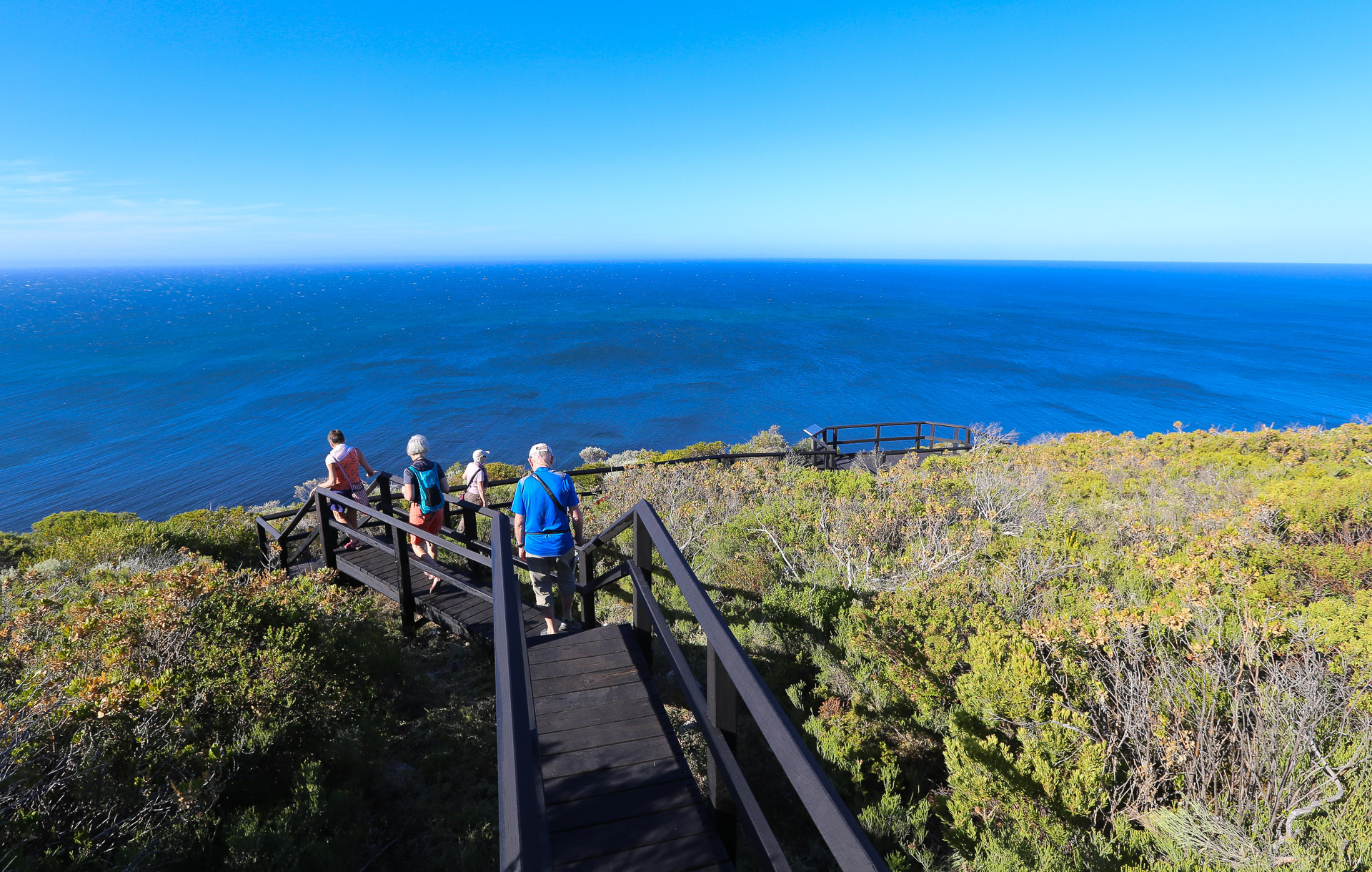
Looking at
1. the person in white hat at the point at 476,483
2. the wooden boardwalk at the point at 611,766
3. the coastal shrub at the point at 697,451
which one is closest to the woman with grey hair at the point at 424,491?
the person in white hat at the point at 476,483

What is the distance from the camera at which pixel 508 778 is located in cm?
138

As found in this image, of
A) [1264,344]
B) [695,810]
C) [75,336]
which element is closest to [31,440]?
[695,810]

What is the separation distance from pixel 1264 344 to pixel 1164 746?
278ft

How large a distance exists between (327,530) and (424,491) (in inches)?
49.8

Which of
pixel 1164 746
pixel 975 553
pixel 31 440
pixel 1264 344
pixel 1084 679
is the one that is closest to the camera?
pixel 1164 746

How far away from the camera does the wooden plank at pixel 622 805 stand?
8.50ft

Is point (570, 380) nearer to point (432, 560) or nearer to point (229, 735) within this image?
point (432, 560)

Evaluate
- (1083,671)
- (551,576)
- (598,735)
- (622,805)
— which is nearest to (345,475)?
(551,576)

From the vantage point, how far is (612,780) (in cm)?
281

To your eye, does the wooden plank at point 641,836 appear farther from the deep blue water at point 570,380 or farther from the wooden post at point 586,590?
the deep blue water at point 570,380

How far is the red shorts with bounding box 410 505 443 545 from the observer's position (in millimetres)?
6097

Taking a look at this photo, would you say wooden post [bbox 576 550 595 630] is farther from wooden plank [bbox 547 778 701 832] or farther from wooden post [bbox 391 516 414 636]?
wooden plank [bbox 547 778 701 832]

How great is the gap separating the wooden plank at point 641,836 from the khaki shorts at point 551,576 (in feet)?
7.29

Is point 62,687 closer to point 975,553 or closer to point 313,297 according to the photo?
point 975,553
